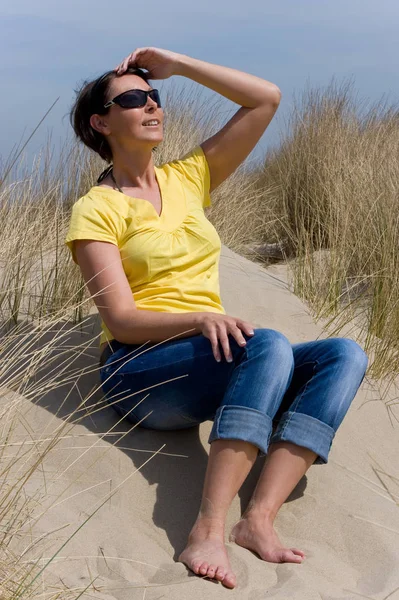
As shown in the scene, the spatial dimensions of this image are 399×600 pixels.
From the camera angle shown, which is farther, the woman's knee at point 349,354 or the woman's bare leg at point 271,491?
the woman's knee at point 349,354

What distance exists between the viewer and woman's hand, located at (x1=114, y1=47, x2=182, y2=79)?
9.46ft

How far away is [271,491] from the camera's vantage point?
2312 millimetres

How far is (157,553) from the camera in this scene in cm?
218

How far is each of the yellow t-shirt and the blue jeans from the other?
207mm

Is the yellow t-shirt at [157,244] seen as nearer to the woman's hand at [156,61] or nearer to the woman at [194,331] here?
the woman at [194,331]

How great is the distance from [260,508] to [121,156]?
129cm

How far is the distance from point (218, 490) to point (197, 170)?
125cm

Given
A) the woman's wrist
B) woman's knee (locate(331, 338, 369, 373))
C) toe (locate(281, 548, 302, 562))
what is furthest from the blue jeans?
the woman's wrist

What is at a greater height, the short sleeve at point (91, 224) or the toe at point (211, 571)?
the short sleeve at point (91, 224)

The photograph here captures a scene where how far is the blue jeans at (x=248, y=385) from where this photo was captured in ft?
7.39

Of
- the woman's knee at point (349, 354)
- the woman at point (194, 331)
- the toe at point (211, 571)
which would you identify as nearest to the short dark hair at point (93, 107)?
the woman at point (194, 331)

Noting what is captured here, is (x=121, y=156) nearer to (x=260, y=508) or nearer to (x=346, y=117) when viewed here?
(x=260, y=508)

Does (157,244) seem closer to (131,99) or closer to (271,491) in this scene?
(131,99)

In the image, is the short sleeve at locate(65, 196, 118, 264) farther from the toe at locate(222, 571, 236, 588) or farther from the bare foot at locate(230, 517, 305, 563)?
the toe at locate(222, 571, 236, 588)
